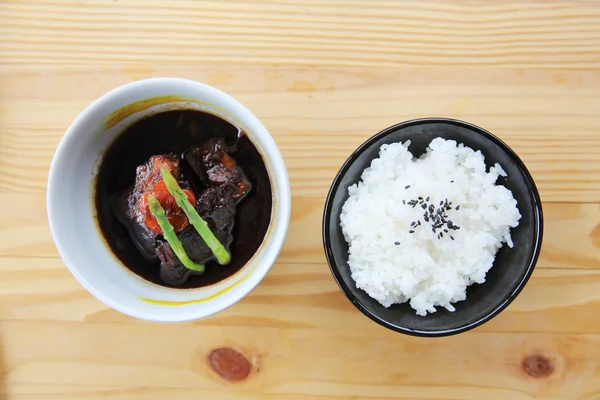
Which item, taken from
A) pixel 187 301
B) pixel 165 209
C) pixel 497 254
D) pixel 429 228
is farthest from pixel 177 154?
pixel 497 254

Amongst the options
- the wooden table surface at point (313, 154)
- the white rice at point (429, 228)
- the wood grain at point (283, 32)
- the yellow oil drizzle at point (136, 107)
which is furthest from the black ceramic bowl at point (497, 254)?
the yellow oil drizzle at point (136, 107)

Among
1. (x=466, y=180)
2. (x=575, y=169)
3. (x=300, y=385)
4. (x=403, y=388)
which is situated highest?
(x=575, y=169)

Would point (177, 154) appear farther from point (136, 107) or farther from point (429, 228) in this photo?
point (429, 228)

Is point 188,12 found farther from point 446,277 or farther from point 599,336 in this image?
point 599,336

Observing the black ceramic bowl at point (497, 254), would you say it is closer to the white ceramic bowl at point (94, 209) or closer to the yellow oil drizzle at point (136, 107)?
the white ceramic bowl at point (94, 209)

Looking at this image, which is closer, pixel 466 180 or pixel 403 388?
pixel 466 180

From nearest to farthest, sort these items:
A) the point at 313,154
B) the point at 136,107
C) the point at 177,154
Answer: the point at 136,107 → the point at 177,154 → the point at 313,154

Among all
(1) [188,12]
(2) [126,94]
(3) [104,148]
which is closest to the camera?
(2) [126,94]

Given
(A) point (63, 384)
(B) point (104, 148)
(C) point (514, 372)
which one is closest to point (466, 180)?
(C) point (514, 372)
